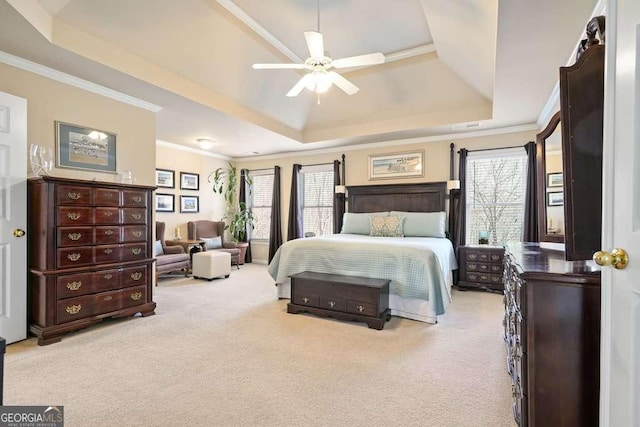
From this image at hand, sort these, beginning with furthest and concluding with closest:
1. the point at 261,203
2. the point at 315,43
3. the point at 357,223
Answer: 1. the point at 261,203
2. the point at 357,223
3. the point at 315,43

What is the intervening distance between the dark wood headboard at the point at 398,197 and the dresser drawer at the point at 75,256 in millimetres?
4324

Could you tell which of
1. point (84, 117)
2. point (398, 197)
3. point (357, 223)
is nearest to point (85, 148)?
point (84, 117)

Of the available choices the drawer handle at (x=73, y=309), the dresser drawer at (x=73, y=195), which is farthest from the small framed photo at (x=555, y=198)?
the drawer handle at (x=73, y=309)

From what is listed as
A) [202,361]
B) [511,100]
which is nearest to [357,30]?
[511,100]

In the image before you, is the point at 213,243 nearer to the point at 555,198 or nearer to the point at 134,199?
the point at 134,199

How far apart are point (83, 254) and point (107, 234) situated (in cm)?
28

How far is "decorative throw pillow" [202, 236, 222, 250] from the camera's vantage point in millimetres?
6611

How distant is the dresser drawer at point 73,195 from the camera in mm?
2967

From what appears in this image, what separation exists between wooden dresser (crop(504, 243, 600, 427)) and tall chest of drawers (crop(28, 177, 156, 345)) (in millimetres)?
3620

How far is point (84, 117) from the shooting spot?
3.59 m

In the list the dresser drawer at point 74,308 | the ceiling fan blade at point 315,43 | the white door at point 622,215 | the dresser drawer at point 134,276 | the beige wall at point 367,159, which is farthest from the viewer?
the beige wall at point 367,159

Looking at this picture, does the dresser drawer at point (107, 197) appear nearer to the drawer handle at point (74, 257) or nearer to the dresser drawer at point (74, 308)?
the drawer handle at point (74, 257)

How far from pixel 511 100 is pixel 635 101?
3.59 m

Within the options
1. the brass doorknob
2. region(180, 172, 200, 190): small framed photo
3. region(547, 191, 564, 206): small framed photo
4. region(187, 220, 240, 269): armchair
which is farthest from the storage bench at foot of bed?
region(180, 172, 200, 190): small framed photo
